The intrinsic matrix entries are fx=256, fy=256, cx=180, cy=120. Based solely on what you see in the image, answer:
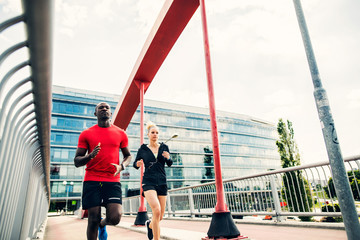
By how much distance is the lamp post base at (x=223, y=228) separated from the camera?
11.8ft

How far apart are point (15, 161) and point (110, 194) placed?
111cm

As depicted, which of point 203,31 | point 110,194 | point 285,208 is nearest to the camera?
point 110,194

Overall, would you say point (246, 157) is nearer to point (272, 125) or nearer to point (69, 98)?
point (272, 125)

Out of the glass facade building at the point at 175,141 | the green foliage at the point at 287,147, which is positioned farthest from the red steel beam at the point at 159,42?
the glass facade building at the point at 175,141

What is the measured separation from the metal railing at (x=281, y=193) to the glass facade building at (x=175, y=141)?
1639 inches

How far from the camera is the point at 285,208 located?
19.9 feet

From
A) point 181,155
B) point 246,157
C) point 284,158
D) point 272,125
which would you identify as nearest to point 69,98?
point 181,155

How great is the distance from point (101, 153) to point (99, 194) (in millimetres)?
472

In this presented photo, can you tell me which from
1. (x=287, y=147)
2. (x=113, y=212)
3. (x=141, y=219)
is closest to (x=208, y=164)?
(x=287, y=147)

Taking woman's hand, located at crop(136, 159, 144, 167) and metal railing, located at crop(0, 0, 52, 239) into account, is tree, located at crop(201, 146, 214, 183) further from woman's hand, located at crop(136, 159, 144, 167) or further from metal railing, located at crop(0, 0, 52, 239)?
metal railing, located at crop(0, 0, 52, 239)

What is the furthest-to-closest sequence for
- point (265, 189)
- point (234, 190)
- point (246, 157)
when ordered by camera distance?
point (246, 157), point (234, 190), point (265, 189)

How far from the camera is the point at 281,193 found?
6.05 meters

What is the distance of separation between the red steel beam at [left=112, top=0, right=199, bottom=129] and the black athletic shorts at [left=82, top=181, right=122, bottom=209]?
5336mm

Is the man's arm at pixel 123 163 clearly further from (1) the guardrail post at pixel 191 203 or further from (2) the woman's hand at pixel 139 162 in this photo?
(1) the guardrail post at pixel 191 203
